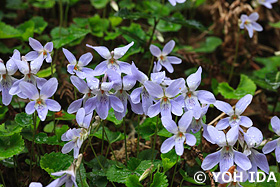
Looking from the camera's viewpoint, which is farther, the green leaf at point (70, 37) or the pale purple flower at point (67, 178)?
the green leaf at point (70, 37)

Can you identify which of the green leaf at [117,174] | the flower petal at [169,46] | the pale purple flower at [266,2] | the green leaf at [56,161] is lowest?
the green leaf at [117,174]

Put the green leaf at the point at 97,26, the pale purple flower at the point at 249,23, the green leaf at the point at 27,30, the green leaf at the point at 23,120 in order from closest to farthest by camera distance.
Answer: the green leaf at the point at 23,120
the pale purple flower at the point at 249,23
the green leaf at the point at 27,30
the green leaf at the point at 97,26

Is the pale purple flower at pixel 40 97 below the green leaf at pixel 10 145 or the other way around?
the other way around

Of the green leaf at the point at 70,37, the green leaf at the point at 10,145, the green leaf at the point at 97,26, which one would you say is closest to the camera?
the green leaf at the point at 10,145

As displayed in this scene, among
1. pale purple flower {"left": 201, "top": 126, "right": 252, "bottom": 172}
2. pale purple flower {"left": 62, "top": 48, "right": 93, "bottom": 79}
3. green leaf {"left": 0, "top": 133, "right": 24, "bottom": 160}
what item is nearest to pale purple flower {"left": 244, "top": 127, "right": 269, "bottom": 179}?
pale purple flower {"left": 201, "top": 126, "right": 252, "bottom": 172}

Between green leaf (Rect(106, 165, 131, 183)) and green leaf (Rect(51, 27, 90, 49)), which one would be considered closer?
green leaf (Rect(106, 165, 131, 183))

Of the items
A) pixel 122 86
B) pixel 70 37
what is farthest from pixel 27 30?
pixel 122 86

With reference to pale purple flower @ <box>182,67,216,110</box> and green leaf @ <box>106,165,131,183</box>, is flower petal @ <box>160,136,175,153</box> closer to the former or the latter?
pale purple flower @ <box>182,67,216,110</box>

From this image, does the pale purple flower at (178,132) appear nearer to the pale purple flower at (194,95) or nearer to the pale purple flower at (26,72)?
the pale purple flower at (194,95)
